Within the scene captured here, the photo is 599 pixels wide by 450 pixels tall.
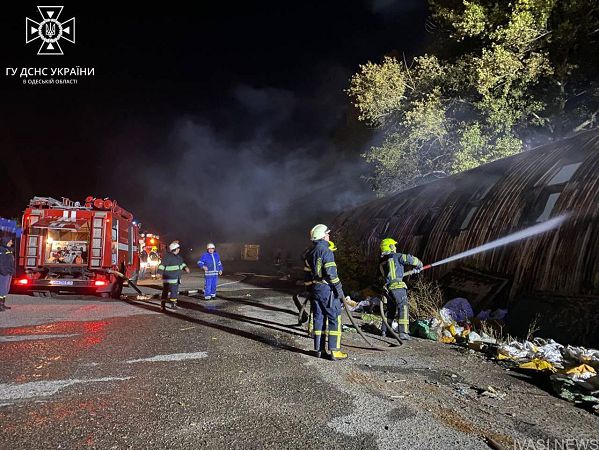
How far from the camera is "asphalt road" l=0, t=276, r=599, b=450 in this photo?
300cm

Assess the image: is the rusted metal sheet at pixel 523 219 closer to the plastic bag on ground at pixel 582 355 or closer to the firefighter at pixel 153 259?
the plastic bag on ground at pixel 582 355

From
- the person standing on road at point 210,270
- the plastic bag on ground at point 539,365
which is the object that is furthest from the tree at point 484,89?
the plastic bag on ground at point 539,365

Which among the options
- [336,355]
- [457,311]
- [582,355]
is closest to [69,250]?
[336,355]

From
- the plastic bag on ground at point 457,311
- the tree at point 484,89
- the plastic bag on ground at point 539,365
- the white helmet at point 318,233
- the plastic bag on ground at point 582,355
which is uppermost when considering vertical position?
the tree at point 484,89

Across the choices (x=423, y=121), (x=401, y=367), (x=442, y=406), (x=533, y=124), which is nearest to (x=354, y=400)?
(x=442, y=406)

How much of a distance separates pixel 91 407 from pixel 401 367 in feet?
11.3

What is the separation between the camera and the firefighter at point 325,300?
522 centimetres

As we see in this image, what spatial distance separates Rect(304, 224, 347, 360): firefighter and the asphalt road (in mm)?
270

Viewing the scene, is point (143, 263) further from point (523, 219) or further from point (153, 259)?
point (523, 219)

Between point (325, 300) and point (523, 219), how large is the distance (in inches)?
189

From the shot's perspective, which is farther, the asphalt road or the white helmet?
the white helmet

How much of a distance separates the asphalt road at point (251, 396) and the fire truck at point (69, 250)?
4.40 metres

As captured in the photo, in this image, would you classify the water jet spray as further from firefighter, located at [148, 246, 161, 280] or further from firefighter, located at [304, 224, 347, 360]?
firefighter, located at [148, 246, 161, 280]

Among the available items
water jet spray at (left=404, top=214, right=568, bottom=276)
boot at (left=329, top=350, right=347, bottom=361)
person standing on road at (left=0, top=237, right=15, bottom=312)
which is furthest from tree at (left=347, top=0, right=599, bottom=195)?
person standing on road at (left=0, top=237, right=15, bottom=312)
